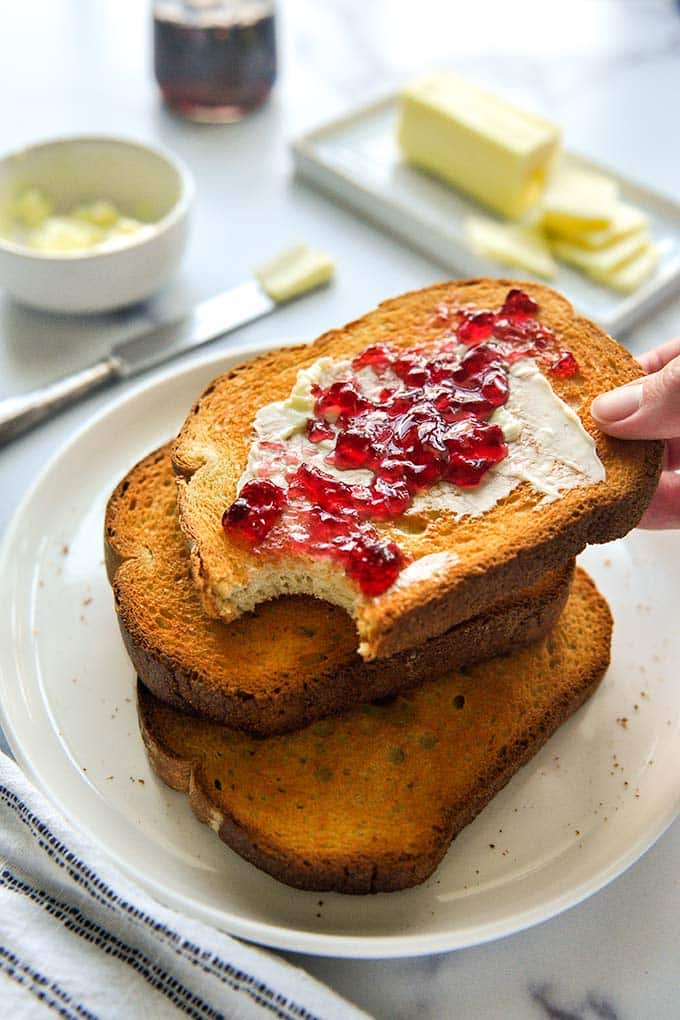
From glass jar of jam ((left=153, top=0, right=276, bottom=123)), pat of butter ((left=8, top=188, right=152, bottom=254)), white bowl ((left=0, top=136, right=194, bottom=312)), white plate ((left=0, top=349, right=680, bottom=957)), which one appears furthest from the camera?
glass jar of jam ((left=153, top=0, right=276, bottom=123))

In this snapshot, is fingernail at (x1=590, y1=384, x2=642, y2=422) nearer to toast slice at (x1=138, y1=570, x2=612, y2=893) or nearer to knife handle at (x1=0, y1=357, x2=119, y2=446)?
toast slice at (x1=138, y1=570, x2=612, y2=893)

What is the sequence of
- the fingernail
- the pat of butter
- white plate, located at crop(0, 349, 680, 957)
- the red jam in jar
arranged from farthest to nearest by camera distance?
the pat of butter, the fingernail, the red jam in jar, white plate, located at crop(0, 349, 680, 957)

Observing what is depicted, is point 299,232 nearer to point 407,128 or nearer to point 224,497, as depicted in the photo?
point 407,128

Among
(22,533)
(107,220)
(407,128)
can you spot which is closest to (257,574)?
(22,533)

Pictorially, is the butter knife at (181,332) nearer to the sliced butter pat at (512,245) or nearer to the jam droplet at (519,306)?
the sliced butter pat at (512,245)

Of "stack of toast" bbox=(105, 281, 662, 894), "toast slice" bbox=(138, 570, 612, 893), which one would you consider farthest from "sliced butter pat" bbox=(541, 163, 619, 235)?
"toast slice" bbox=(138, 570, 612, 893)

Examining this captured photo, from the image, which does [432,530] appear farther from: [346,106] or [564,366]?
[346,106]

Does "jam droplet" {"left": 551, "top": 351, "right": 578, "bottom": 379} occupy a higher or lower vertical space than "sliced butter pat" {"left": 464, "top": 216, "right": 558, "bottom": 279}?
higher
